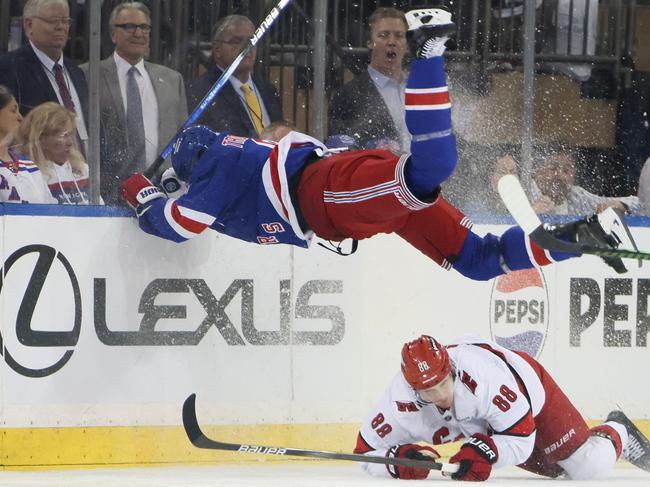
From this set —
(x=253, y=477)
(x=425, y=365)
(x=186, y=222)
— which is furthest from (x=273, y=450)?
(x=186, y=222)

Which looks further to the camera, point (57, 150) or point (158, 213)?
point (57, 150)

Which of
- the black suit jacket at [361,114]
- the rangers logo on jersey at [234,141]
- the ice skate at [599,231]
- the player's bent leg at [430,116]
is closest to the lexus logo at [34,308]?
the rangers logo on jersey at [234,141]

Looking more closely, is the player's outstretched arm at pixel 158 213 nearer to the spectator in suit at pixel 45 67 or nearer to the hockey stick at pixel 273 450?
the spectator in suit at pixel 45 67

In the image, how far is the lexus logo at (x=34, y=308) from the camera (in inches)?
207

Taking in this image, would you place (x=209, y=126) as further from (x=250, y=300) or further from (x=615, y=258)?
(x=615, y=258)

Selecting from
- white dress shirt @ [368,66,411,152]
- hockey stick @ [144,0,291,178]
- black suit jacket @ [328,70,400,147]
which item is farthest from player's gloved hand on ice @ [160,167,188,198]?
white dress shirt @ [368,66,411,152]

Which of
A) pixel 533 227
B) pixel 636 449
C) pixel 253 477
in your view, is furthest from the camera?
pixel 636 449

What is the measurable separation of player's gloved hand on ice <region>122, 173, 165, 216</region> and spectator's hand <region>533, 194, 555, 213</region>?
175cm

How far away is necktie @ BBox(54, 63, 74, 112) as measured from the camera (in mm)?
5379

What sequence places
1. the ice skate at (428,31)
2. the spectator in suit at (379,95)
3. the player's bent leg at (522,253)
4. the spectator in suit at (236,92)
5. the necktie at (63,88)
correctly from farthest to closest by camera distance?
the spectator in suit at (379,95)
the spectator in suit at (236,92)
the necktie at (63,88)
the player's bent leg at (522,253)
the ice skate at (428,31)

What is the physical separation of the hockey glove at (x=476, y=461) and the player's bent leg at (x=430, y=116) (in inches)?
38.6

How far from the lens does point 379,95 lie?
6012mm

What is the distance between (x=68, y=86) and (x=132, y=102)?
0.27 meters

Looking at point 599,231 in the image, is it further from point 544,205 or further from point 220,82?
point 220,82
